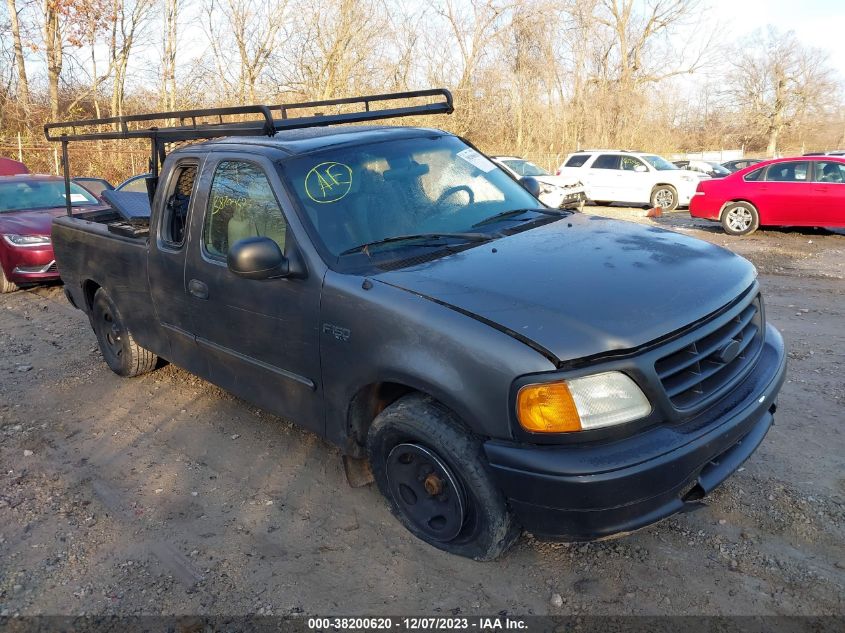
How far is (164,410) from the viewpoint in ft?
15.4

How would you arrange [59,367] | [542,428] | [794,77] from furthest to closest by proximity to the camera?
[794,77] < [59,367] < [542,428]

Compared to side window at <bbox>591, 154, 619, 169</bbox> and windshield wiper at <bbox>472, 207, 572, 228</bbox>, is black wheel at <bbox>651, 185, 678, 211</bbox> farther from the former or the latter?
windshield wiper at <bbox>472, 207, 572, 228</bbox>

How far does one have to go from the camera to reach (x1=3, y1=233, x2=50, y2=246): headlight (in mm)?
8445

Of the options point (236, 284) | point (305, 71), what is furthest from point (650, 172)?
point (236, 284)

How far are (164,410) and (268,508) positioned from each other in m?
1.77

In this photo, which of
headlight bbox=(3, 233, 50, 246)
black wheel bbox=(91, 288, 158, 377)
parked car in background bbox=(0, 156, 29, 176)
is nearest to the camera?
black wheel bbox=(91, 288, 158, 377)

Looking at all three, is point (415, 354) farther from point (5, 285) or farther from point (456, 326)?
point (5, 285)

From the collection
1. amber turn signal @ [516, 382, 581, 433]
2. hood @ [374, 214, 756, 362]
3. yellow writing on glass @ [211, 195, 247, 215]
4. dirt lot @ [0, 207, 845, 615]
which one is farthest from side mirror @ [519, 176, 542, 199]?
amber turn signal @ [516, 382, 581, 433]

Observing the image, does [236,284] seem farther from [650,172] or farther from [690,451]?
[650,172]

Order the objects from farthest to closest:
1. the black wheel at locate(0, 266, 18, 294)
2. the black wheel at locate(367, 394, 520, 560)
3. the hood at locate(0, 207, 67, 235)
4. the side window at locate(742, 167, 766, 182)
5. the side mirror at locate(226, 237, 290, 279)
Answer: the side window at locate(742, 167, 766, 182)
the black wheel at locate(0, 266, 18, 294)
the hood at locate(0, 207, 67, 235)
the side mirror at locate(226, 237, 290, 279)
the black wheel at locate(367, 394, 520, 560)

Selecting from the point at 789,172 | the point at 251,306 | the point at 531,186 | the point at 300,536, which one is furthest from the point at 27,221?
the point at 789,172

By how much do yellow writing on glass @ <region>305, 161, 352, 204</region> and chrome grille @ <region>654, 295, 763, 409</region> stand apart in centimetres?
182

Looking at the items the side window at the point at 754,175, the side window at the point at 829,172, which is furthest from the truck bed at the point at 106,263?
the side window at the point at 829,172

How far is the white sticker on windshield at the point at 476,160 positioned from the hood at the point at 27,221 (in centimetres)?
689
